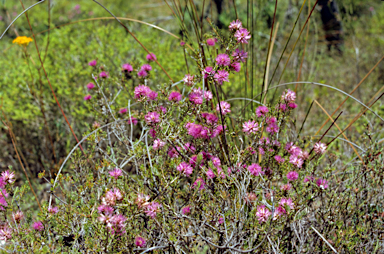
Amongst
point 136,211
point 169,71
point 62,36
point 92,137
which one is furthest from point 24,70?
point 136,211

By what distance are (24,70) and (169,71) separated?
1.35 m

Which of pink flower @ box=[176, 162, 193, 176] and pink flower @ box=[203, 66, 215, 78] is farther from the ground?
pink flower @ box=[203, 66, 215, 78]

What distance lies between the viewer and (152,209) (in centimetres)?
108

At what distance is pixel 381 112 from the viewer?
2.72m

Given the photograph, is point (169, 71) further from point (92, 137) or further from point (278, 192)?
point (278, 192)

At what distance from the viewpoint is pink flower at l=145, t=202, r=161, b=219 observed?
106 cm

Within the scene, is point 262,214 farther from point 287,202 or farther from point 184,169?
point 184,169

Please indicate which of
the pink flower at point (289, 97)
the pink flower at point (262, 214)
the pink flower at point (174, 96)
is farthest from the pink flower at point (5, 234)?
the pink flower at point (289, 97)

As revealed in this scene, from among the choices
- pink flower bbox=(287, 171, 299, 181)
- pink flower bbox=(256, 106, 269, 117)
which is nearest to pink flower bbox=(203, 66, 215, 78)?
pink flower bbox=(256, 106, 269, 117)

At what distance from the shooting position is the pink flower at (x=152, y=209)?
3.47ft

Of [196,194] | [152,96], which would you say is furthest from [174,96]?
[196,194]

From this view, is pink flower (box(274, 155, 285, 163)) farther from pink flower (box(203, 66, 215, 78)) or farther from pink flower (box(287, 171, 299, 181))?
pink flower (box(203, 66, 215, 78))

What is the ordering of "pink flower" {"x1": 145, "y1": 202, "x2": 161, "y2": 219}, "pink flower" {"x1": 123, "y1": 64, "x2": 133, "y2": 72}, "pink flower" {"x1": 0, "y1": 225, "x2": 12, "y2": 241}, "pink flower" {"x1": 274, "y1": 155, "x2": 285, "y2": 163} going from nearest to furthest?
"pink flower" {"x1": 145, "y1": 202, "x2": 161, "y2": 219}
"pink flower" {"x1": 0, "y1": 225, "x2": 12, "y2": 241}
"pink flower" {"x1": 274, "y1": 155, "x2": 285, "y2": 163}
"pink flower" {"x1": 123, "y1": 64, "x2": 133, "y2": 72}

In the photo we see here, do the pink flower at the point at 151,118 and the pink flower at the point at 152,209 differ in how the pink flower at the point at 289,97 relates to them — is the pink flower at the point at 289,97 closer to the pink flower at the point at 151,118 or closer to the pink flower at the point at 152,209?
the pink flower at the point at 151,118
